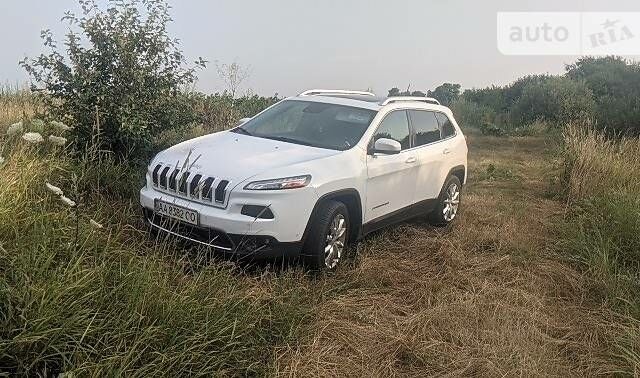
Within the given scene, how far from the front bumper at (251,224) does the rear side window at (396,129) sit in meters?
1.41

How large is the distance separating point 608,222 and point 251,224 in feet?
13.5

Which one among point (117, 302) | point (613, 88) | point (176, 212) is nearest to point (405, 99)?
point (176, 212)

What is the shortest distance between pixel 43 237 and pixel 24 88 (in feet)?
21.9

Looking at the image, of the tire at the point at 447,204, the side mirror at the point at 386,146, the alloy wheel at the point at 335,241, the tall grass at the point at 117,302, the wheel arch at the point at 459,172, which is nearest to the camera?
the tall grass at the point at 117,302

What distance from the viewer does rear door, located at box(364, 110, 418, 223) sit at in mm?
5363

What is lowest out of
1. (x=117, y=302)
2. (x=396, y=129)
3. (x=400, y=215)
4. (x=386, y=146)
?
(x=400, y=215)

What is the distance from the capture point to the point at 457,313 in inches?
173

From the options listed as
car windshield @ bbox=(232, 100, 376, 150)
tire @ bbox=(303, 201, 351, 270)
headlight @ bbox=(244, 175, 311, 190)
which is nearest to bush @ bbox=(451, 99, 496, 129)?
car windshield @ bbox=(232, 100, 376, 150)

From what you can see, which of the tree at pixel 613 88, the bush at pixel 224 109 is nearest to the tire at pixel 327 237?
the bush at pixel 224 109

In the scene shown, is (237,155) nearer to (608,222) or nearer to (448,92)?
(608,222)

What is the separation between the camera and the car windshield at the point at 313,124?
5449mm

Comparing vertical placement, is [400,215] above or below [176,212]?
below

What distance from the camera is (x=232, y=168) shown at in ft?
15.0

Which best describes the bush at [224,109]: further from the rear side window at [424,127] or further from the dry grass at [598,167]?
the dry grass at [598,167]
